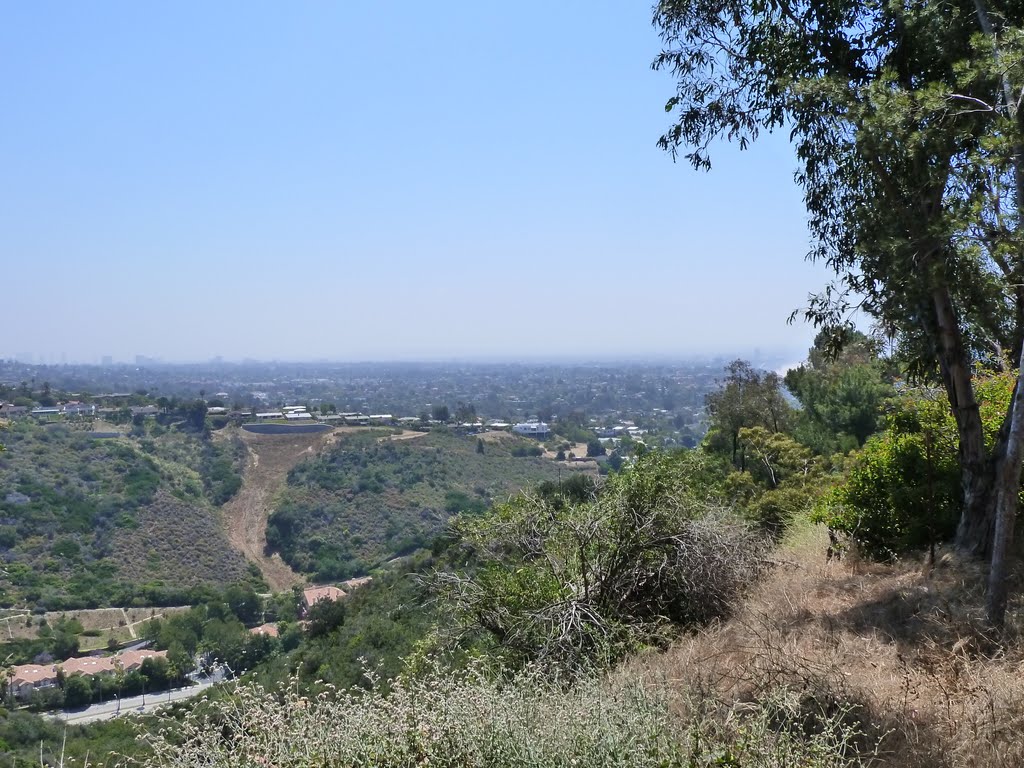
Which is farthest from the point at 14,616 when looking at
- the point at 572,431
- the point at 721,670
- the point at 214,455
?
the point at 572,431

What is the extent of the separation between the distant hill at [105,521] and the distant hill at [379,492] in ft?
15.1

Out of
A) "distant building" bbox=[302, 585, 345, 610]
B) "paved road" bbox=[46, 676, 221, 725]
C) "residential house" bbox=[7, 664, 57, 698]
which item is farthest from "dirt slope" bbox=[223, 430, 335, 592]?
"paved road" bbox=[46, 676, 221, 725]

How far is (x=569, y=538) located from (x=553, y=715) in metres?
3.65

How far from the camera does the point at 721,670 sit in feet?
16.1

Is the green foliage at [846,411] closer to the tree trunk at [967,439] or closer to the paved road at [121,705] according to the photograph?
the tree trunk at [967,439]

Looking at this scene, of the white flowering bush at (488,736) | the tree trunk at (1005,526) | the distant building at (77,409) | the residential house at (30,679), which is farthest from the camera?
the distant building at (77,409)

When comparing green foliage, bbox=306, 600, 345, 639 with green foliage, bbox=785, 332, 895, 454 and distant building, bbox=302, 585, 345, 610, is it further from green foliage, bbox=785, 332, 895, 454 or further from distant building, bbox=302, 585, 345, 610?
distant building, bbox=302, 585, 345, 610

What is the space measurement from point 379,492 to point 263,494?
28.6 ft

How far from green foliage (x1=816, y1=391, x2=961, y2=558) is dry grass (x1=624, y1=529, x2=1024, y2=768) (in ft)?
1.25

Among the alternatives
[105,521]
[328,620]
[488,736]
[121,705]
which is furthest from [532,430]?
[488,736]

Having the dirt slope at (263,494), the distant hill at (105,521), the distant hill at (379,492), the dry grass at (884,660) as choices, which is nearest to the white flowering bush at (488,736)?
the dry grass at (884,660)

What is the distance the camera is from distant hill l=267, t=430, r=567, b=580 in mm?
49844

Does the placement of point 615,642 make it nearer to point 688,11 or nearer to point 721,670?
point 721,670

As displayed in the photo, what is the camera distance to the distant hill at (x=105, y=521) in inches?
1624
